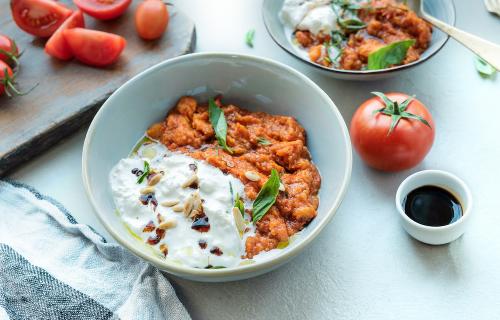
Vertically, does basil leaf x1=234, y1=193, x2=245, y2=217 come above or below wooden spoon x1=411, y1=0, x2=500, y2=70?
below

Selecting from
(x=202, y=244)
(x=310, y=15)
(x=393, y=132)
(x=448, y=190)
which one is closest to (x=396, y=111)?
(x=393, y=132)

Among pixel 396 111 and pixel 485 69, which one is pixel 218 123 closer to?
pixel 396 111

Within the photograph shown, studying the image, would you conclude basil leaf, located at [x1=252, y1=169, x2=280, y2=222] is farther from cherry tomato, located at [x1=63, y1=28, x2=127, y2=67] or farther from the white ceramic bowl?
cherry tomato, located at [x1=63, y1=28, x2=127, y2=67]

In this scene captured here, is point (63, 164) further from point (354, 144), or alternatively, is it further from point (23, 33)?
point (354, 144)

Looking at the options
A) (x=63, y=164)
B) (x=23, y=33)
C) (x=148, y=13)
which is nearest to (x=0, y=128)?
(x=63, y=164)

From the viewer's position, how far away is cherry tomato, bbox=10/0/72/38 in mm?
2471

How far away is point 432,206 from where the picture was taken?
1889 mm

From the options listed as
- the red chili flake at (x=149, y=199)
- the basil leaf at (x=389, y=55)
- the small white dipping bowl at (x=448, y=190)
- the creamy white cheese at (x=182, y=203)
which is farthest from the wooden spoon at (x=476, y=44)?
the red chili flake at (x=149, y=199)

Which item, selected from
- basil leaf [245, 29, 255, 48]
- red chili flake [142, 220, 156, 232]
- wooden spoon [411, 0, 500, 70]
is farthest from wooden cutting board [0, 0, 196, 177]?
wooden spoon [411, 0, 500, 70]

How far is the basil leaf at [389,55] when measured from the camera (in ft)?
7.08

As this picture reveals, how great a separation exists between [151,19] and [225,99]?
0.53m

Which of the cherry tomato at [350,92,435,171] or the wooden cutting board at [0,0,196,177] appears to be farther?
the wooden cutting board at [0,0,196,177]

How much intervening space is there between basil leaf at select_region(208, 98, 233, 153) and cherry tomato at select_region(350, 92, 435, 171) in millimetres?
463

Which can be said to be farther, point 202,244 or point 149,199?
point 149,199
